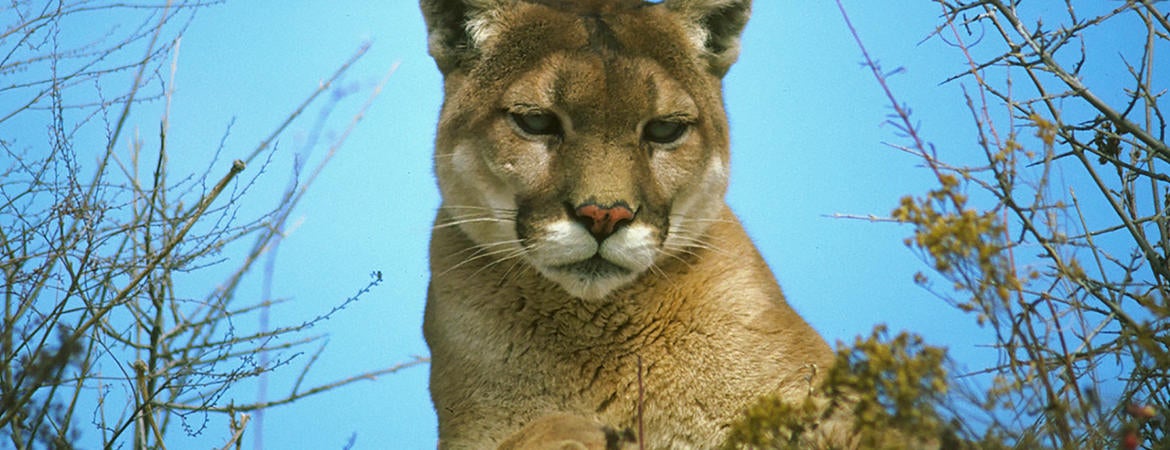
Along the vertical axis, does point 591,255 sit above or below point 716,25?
below

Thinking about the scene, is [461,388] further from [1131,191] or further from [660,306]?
[1131,191]

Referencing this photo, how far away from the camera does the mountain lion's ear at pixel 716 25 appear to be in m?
4.42

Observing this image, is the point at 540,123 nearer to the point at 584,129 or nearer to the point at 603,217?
the point at 584,129

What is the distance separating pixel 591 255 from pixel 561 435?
54 centimetres

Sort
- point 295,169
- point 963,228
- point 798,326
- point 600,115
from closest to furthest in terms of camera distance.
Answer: point 963,228 < point 600,115 < point 798,326 < point 295,169

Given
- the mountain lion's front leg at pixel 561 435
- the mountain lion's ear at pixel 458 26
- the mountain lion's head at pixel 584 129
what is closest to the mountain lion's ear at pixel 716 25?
the mountain lion's head at pixel 584 129

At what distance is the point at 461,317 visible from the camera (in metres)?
4.30

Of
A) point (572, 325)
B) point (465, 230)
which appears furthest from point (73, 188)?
point (572, 325)

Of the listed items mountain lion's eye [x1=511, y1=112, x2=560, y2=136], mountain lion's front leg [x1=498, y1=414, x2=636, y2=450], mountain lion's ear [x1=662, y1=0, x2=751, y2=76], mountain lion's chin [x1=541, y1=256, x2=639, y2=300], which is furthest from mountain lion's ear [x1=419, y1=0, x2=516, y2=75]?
mountain lion's front leg [x1=498, y1=414, x2=636, y2=450]

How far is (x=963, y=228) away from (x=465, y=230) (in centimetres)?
198

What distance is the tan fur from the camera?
12.7 feet

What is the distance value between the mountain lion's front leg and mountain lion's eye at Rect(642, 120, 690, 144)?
940 mm

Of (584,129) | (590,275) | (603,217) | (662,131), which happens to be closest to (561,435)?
(590,275)

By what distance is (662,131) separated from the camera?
160 inches
